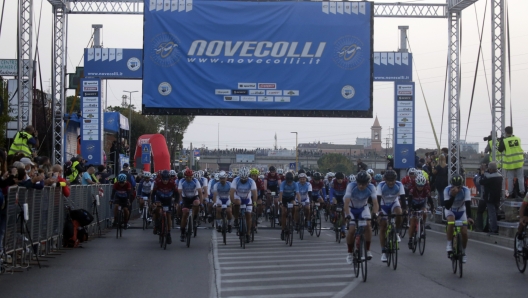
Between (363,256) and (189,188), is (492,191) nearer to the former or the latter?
(189,188)

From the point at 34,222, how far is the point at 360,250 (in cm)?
622

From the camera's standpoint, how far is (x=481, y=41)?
2186 cm

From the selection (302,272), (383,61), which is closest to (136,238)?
A: (302,272)

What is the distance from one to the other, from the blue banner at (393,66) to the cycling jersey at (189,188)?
13.4 m

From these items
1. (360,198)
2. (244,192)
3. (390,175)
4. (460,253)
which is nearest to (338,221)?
(244,192)

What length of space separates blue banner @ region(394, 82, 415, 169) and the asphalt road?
11010mm

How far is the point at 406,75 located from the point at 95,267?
18.9m

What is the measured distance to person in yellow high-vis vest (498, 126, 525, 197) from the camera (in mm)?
18828

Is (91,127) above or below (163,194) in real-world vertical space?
above

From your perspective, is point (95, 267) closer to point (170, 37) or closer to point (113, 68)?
point (170, 37)

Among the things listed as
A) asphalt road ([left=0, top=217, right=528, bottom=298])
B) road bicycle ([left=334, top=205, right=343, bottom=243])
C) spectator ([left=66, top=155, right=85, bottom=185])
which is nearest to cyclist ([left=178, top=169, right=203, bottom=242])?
asphalt road ([left=0, top=217, right=528, bottom=298])

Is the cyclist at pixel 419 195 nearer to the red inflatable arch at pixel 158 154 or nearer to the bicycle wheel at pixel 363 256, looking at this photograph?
the bicycle wheel at pixel 363 256

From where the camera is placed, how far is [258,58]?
26078 mm

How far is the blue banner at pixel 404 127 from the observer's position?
27.5 m
